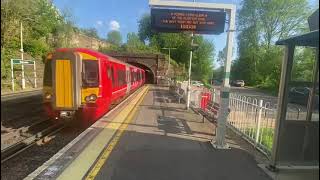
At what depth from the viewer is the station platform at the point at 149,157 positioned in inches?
223

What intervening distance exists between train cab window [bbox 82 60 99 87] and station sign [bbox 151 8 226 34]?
9.61ft

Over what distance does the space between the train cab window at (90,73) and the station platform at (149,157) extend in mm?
1775

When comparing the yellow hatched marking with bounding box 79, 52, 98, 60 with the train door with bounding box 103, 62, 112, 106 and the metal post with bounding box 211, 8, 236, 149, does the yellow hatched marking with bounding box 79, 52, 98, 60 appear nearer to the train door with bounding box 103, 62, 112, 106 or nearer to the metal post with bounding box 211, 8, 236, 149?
the train door with bounding box 103, 62, 112, 106

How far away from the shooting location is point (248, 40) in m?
55.4

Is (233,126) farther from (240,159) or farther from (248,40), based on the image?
(248,40)

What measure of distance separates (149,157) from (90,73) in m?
5.42

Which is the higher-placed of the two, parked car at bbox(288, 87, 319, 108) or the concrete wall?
the concrete wall

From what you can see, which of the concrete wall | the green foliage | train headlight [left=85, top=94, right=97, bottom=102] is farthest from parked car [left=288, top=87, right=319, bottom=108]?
the concrete wall

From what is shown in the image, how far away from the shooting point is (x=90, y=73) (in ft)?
36.8

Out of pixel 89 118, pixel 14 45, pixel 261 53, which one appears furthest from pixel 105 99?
pixel 261 53

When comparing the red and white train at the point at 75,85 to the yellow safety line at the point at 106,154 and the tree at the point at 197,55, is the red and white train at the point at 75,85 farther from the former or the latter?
the tree at the point at 197,55

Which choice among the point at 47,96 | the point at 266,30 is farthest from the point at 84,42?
the point at 47,96

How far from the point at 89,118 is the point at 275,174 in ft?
22.8

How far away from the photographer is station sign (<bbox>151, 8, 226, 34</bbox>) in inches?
347
